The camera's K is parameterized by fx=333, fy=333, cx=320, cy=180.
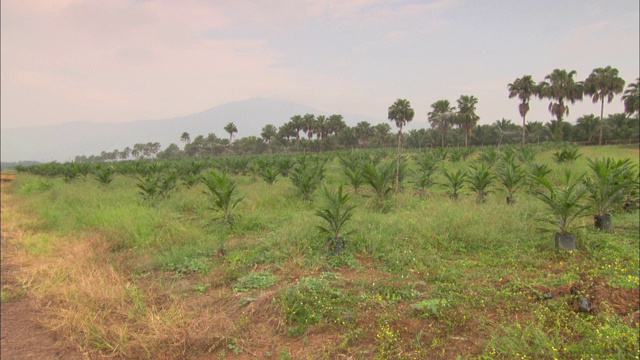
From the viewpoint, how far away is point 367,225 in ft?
18.2

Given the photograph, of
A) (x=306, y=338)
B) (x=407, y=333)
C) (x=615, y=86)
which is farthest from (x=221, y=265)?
(x=615, y=86)

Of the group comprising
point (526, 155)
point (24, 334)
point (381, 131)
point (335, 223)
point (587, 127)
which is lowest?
point (24, 334)

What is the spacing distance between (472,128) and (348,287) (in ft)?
150

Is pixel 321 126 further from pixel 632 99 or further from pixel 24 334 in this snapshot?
pixel 24 334

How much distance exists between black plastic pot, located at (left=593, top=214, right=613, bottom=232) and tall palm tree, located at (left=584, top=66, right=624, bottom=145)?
3308 cm

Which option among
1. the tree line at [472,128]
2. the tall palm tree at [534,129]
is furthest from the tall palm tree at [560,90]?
the tall palm tree at [534,129]

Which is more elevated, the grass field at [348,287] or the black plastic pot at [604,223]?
the black plastic pot at [604,223]

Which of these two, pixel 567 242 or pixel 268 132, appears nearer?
pixel 567 242

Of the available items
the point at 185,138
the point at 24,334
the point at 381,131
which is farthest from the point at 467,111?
the point at 185,138

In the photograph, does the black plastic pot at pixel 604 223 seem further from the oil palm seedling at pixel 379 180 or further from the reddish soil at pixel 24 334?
the reddish soil at pixel 24 334

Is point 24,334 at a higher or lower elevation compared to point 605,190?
lower

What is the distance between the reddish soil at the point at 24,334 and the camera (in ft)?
9.75

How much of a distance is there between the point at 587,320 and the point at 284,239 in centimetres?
357

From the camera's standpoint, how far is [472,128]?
44.0m
